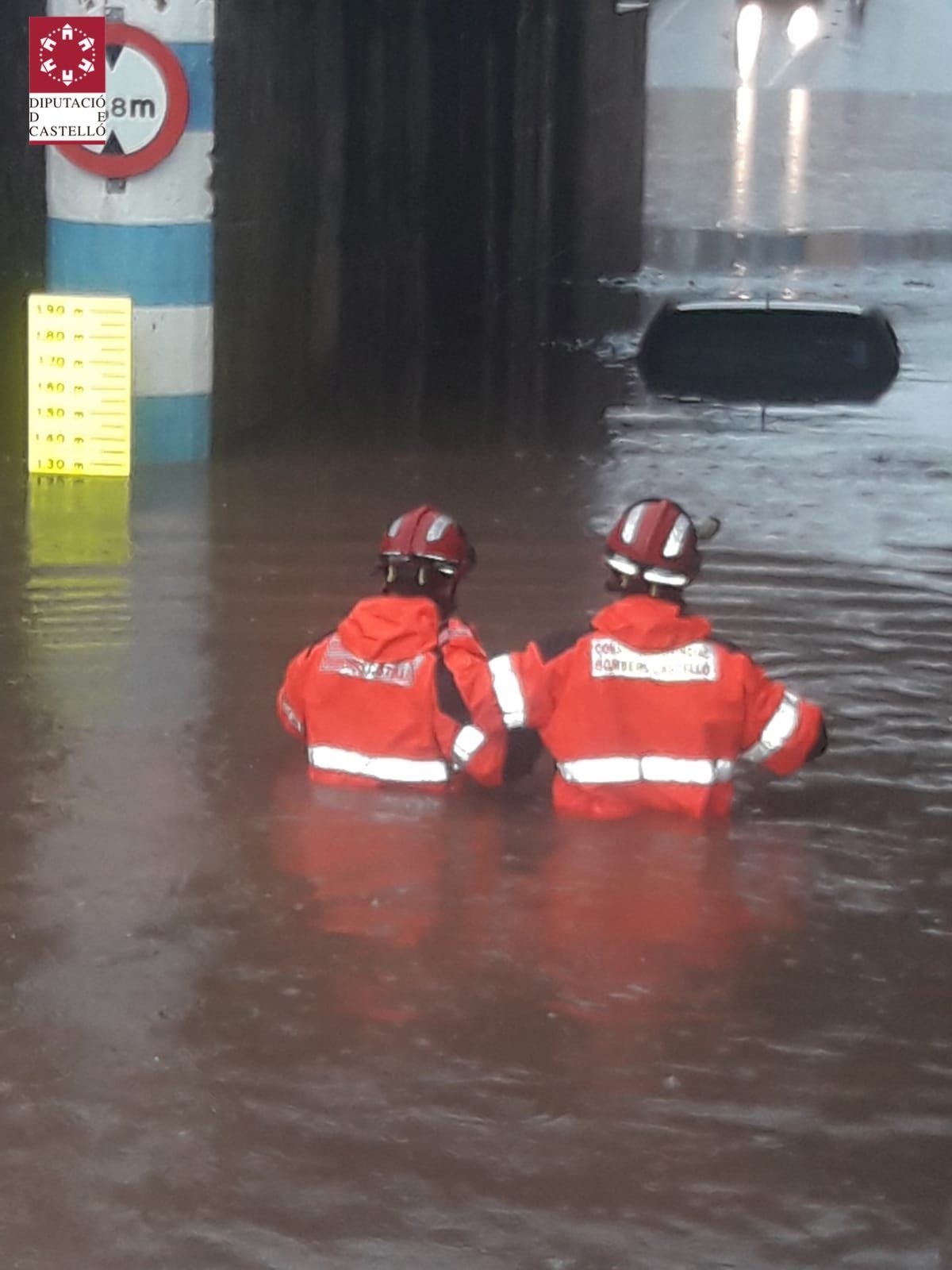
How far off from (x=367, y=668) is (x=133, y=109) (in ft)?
18.1

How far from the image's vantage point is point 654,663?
624cm

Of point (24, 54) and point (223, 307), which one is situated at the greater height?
point (24, 54)

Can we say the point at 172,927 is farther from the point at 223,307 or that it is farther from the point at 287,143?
the point at 287,143

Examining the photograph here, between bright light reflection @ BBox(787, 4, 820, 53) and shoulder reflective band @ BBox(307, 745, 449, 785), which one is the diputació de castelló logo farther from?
bright light reflection @ BBox(787, 4, 820, 53)

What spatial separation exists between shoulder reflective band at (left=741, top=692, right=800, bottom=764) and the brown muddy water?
27 centimetres

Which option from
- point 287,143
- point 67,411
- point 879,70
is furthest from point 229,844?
point 879,70

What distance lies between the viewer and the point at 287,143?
46.4ft

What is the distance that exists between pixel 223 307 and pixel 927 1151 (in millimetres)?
9289

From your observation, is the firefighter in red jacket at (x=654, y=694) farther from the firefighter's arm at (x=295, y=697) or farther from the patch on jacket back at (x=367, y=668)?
the firefighter's arm at (x=295, y=697)

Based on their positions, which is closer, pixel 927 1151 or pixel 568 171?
pixel 927 1151

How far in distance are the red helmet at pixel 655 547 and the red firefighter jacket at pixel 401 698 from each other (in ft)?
1.61

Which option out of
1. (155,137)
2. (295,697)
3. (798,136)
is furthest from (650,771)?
(798,136)

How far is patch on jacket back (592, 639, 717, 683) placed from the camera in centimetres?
621

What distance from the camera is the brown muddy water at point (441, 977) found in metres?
4.36
